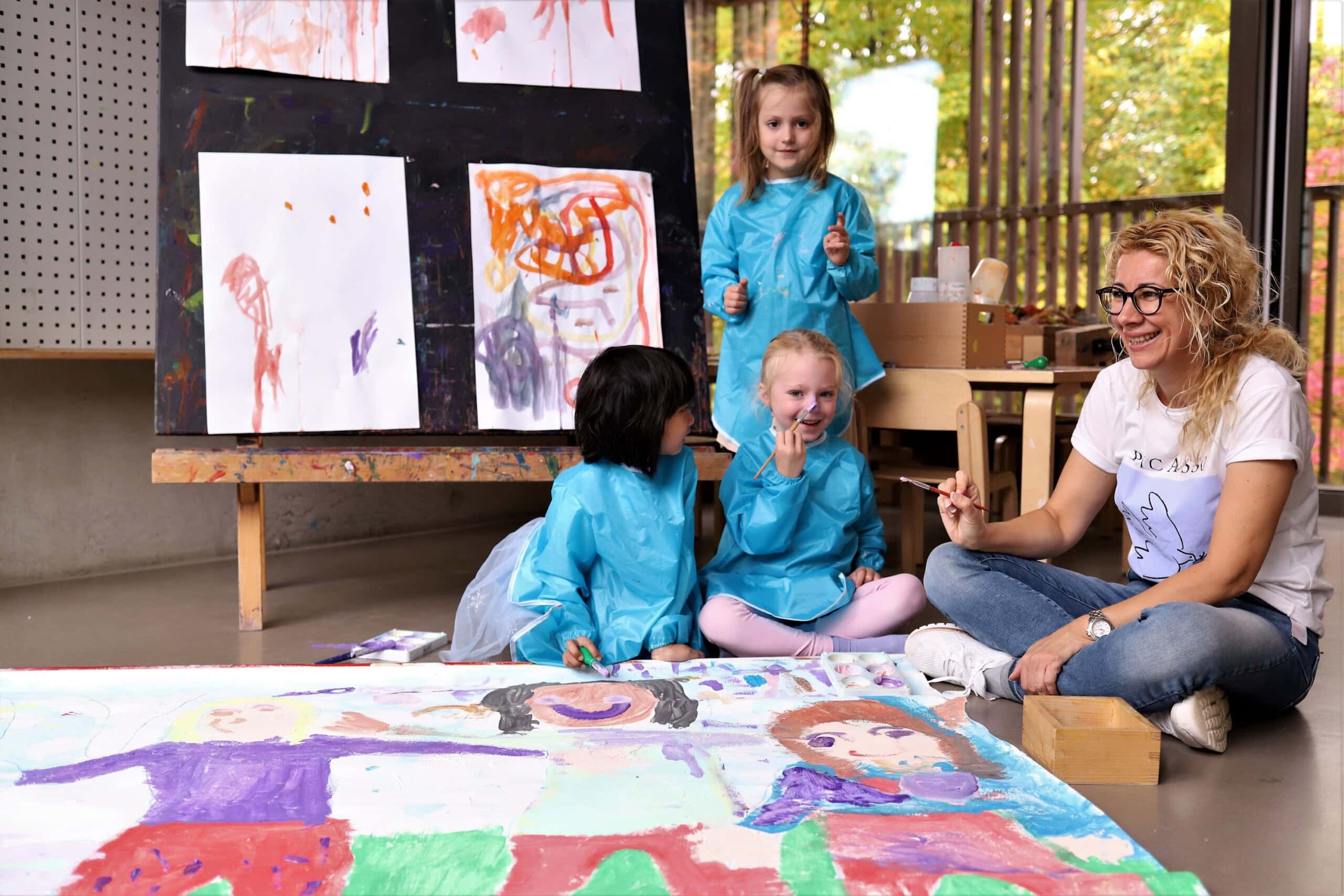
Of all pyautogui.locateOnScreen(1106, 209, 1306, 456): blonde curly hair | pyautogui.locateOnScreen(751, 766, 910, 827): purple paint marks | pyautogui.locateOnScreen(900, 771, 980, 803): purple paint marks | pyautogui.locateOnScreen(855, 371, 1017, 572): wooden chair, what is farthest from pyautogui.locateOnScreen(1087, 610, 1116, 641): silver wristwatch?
pyautogui.locateOnScreen(855, 371, 1017, 572): wooden chair

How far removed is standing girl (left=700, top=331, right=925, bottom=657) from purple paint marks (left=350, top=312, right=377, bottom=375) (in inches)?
35.6

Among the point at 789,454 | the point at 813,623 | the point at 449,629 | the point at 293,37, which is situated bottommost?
the point at 449,629

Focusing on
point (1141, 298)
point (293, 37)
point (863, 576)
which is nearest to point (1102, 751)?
point (1141, 298)

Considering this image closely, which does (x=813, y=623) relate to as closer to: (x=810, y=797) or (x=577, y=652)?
(x=577, y=652)

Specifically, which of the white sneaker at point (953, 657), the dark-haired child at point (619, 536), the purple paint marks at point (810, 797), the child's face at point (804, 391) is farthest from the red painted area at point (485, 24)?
the purple paint marks at point (810, 797)

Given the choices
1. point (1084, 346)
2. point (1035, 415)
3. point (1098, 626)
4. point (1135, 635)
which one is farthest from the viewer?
point (1084, 346)

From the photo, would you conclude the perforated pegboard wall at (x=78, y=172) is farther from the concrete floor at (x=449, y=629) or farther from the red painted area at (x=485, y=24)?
the red painted area at (x=485, y=24)

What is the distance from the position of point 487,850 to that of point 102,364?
2.56 meters

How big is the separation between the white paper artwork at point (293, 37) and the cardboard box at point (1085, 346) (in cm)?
207

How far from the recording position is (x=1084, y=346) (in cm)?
353

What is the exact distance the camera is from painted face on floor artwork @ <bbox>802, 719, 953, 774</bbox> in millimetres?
1604

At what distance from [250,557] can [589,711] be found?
1176mm

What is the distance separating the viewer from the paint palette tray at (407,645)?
2311 millimetres

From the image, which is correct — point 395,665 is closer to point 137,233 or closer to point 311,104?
point 311,104
